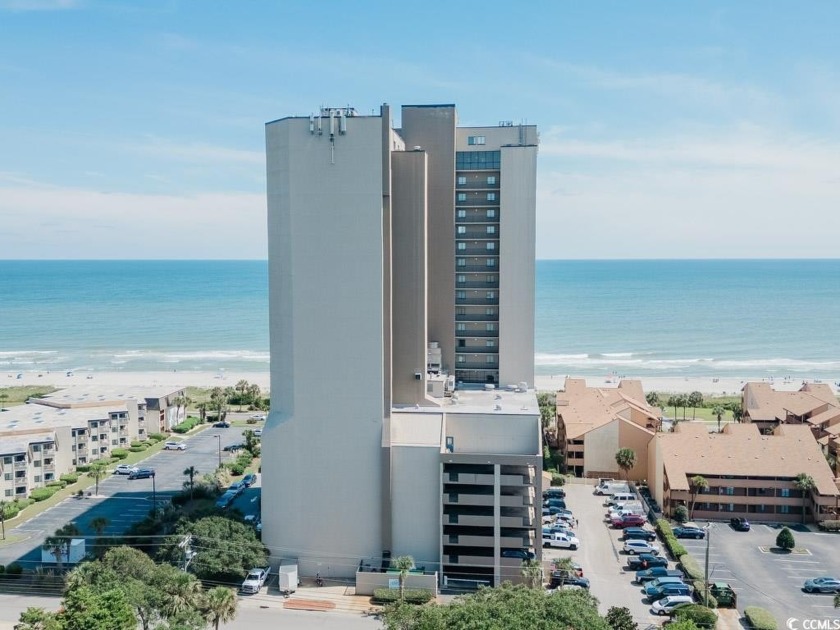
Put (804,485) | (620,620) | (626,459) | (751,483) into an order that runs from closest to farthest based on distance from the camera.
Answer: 1. (620,620)
2. (804,485)
3. (751,483)
4. (626,459)

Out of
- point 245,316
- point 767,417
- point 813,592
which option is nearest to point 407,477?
point 813,592

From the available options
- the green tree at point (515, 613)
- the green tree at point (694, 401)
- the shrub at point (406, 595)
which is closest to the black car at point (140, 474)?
the shrub at point (406, 595)

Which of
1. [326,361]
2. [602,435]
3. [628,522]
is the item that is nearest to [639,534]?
[628,522]

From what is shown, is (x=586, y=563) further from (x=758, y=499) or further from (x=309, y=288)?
(x=309, y=288)

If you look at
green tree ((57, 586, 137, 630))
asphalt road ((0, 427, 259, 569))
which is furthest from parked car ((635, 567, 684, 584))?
asphalt road ((0, 427, 259, 569))

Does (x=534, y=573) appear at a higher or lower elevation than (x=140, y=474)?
higher

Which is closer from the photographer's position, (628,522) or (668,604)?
(668,604)

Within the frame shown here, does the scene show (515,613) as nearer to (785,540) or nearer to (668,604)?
(668,604)
